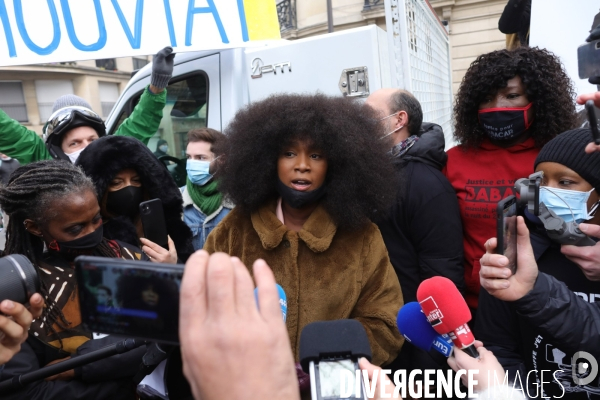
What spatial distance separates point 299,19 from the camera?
19.8m

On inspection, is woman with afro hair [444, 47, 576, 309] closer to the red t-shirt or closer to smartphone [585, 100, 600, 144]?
the red t-shirt

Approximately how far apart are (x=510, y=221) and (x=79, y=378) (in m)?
1.57

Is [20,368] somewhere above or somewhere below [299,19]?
below

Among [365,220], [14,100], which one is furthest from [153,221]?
[14,100]

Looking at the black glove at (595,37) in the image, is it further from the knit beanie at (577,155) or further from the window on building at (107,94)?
the window on building at (107,94)

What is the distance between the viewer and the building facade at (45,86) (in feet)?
75.9

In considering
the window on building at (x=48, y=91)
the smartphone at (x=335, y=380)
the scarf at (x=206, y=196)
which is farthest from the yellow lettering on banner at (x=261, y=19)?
the window on building at (x=48, y=91)

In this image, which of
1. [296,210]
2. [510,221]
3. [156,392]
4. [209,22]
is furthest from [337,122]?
[209,22]

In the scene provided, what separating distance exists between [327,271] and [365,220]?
0.95 ft

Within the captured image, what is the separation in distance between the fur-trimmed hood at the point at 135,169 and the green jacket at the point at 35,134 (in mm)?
736

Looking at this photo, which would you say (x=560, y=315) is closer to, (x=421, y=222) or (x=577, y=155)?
(x=577, y=155)

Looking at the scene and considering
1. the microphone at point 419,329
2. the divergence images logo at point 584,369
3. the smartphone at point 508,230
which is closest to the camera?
the smartphone at point 508,230

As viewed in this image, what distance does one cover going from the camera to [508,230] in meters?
1.33

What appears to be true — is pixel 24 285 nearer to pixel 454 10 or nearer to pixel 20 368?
pixel 20 368
